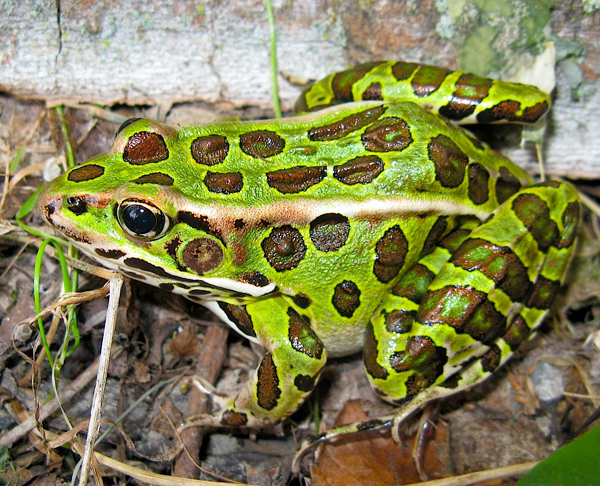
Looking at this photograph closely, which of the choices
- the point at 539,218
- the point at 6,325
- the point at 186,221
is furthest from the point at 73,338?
the point at 539,218

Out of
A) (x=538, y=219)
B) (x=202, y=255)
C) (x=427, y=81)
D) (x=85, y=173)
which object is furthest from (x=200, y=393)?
(x=427, y=81)

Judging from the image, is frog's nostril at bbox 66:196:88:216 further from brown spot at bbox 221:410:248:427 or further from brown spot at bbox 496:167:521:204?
brown spot at bbox 496:167:521:204

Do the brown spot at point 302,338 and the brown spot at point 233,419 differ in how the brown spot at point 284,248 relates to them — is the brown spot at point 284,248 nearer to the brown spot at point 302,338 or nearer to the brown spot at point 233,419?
the brown spot at point 302,338

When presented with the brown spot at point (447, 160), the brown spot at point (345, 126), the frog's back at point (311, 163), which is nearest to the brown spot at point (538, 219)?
the frog's back at point (311, 163)

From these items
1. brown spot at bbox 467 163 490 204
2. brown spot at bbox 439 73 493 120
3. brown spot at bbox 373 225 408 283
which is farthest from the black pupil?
brown spot at bbox 439 73 493 120

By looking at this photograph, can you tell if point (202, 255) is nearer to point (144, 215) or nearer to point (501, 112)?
point (144, 215)

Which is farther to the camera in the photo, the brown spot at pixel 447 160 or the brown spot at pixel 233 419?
the brown spot at pixel 233 419
